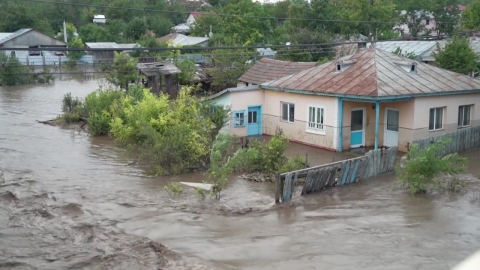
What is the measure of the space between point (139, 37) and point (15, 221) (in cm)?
6636

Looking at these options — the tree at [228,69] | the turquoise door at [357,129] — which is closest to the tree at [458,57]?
the turquoise door at [357,129]

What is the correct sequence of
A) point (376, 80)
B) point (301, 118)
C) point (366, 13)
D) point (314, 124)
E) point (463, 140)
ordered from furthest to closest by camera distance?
1. point (366, 13)
2. point (301, 118)
3. point (314, 124)
4. point (463, 140)
5. point (376, 80)

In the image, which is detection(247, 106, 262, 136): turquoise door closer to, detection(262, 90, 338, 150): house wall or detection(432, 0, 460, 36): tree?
detection(262, 90, 338, 150): house wall

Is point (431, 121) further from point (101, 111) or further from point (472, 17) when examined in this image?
point (472, 17)

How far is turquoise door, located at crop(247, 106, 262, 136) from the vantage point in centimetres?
2877

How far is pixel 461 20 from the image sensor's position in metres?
74.7

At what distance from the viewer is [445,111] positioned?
26.1 m

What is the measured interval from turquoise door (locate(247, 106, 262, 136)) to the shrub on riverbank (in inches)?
112

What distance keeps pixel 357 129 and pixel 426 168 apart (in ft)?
26.6

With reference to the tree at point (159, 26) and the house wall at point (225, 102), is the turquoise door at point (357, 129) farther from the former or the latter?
the tree at point (159, 26)

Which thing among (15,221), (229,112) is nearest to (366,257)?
(15,221)

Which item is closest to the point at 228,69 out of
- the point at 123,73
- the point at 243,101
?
the point at 123,73

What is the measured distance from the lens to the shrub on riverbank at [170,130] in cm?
2247

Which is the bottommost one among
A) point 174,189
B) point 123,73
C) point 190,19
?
point 174,189
